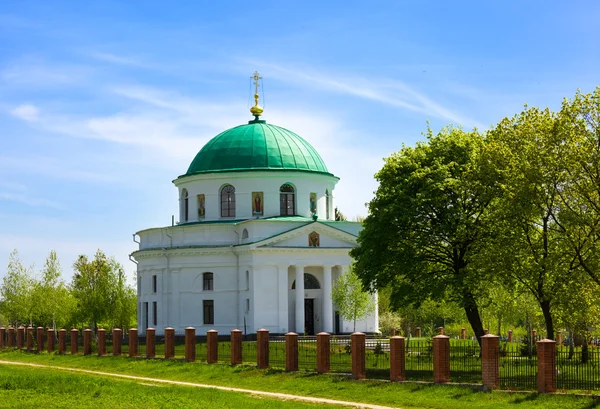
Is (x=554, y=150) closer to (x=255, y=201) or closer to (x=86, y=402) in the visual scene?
(x=86, y=402)

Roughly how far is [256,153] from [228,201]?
346 cm

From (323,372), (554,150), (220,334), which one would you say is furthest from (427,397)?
(220,334)

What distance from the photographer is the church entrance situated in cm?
5912

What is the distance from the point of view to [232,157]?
200 feet

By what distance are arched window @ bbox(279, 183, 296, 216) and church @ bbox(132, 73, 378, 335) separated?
0.06 metres

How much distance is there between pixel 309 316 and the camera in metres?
59.4

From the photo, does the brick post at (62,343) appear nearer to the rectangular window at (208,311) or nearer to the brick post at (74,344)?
the brick post at (74,344)

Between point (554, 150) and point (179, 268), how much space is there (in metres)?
33.5

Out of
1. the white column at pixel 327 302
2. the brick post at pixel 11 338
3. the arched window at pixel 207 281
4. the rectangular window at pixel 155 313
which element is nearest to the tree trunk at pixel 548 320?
the white column at pixel 327 302

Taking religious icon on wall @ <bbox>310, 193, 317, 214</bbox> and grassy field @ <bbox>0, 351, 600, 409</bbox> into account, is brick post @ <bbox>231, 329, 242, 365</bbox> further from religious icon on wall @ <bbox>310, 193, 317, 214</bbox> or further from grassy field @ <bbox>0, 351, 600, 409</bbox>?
religious icon on wall @ <bbox>310, 193, 317, 214</bbox>

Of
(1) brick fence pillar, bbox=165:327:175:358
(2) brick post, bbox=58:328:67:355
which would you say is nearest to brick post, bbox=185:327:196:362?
(1) brick fence pillar, bbox=165:327:175:358

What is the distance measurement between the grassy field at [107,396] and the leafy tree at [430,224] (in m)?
10.2

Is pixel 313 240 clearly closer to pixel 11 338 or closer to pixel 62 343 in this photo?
pixel 62 343

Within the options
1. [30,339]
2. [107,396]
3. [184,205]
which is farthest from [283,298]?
[107,396]
